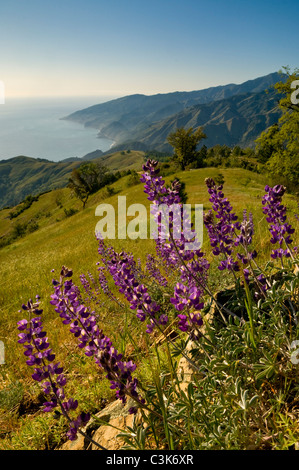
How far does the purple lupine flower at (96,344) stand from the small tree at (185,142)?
6257cm

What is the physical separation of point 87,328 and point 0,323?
5752mm

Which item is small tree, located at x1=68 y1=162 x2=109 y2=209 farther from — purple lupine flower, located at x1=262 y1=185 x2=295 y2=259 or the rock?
the rock

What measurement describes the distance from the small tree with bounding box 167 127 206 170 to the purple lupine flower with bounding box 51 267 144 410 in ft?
205

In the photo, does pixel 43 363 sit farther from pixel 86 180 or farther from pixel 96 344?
pixel 86 180

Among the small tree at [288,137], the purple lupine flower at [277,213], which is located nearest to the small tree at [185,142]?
the small tree at [288,137]

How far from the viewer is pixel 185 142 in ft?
200

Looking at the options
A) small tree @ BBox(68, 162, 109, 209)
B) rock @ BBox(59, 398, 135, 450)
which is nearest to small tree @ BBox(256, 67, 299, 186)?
rock @ BBox(59, 398, 135, 450)

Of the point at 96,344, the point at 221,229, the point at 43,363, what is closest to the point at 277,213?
the point at 221,229

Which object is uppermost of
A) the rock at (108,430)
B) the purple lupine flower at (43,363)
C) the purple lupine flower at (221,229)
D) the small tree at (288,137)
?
the small tree at (288,137)

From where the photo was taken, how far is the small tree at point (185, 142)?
200 feet

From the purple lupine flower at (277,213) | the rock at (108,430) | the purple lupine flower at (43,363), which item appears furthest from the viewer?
the purple lupine flower at (277,213)

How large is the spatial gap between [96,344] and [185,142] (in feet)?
207

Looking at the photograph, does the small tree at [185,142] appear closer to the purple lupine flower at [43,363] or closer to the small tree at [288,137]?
the small tree at [288,137]

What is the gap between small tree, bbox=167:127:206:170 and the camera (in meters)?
60.8
